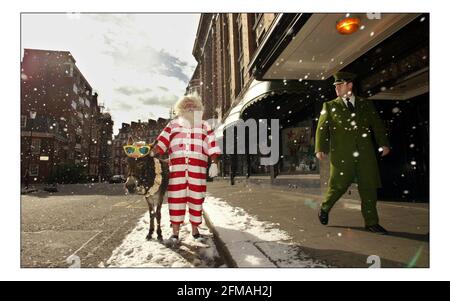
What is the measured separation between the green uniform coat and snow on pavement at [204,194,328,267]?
38.1 inches

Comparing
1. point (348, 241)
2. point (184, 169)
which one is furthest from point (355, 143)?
point (184, 169)

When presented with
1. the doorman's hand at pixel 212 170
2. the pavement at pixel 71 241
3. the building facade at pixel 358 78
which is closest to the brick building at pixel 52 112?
the pavement at pixel 71 241

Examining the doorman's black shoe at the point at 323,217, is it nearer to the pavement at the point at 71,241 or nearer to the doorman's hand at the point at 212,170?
the doorman's hand at the point at 212,170

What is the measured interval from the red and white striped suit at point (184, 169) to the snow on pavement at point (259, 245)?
1.53 feet

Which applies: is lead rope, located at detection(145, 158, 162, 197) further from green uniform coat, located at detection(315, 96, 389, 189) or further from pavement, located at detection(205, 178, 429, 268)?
→ green uniform coat, located at detection(315, 96, 389, 189)

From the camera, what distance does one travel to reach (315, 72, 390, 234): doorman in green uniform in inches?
119

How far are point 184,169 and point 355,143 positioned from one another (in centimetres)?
192

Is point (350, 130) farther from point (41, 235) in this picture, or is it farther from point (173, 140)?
point (41, 235)

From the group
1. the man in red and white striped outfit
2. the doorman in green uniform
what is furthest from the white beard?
the doorman in green uniform

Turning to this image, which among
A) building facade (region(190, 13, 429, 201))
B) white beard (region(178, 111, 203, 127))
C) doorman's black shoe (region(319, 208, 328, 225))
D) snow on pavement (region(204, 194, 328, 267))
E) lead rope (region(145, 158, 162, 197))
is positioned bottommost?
snow on pavement (region(204, 194, 328, 267))

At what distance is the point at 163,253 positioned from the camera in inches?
105

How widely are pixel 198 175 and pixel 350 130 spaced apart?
69.8 inches

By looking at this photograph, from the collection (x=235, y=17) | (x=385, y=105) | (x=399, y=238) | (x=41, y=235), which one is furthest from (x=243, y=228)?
(x=235, y=17)

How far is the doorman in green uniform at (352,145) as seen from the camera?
9.93 feet
